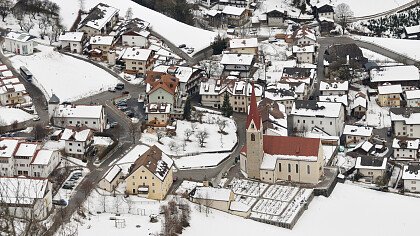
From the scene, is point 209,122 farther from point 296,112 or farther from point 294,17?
point 294,17

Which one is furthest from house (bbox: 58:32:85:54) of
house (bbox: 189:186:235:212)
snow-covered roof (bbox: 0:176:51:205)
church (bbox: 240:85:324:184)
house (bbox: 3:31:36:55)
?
snow-covered roof (bbox: 0:176:51:205)

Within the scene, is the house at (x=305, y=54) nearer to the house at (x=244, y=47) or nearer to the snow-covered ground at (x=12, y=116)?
the house at (x=244, y=47)

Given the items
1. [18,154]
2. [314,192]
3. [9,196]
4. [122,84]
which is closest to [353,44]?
[122,84]

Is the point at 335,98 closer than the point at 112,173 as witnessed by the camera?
No

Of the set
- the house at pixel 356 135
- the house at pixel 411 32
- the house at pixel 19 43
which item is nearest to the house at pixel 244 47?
the house at pixel 356 135

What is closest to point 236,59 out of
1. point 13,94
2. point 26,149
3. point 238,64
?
point 238,64

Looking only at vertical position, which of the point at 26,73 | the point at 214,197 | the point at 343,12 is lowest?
the point at 214,197

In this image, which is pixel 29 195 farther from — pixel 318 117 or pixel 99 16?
pixel 99 16
